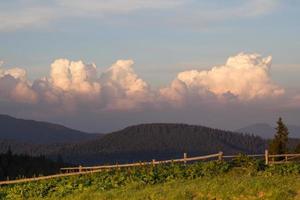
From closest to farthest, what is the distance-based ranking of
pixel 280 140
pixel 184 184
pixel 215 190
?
pixel 215 190, pixel 184 184, pixel 280 140

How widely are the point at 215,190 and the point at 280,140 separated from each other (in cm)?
9178

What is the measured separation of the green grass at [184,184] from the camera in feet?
82.8

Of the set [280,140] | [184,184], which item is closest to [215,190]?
[184,184]

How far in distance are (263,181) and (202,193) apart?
8.41 feet

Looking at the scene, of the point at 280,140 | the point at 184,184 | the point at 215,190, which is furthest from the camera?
the point at 280,140

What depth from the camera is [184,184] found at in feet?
95.8

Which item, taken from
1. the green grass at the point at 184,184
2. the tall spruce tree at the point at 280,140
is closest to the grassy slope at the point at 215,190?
the green grass at the point at 184,184

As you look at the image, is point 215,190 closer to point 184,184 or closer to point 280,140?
point 184,184

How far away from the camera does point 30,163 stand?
103 m

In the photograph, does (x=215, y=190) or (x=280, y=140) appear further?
(x=280, y=140)

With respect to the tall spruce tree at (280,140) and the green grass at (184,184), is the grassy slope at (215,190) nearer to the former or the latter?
the green grass at (184,184)

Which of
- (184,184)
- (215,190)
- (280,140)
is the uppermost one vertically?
(280,140)

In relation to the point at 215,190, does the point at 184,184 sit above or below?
above

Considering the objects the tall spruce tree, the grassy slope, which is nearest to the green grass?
the grassy slope
